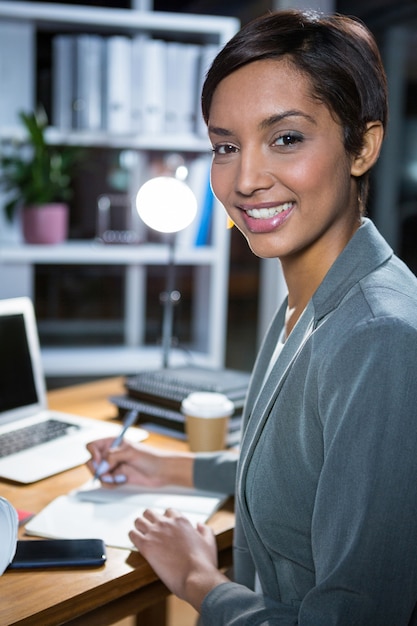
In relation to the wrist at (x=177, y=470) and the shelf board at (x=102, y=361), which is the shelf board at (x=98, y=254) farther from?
the wrist at (x=177, y=470)

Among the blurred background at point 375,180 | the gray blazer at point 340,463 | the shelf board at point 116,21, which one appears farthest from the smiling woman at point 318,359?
the blurred background at point 375,180

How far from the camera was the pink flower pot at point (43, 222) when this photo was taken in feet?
8.55

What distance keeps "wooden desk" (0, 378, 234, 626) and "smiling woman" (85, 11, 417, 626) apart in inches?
1.9

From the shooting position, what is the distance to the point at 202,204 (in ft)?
8.86

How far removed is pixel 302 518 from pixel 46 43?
2.31m

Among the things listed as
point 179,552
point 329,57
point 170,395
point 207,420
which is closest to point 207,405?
point 207,420

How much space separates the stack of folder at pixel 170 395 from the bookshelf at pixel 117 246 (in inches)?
31.8

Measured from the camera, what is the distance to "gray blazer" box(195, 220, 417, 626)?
81 cm

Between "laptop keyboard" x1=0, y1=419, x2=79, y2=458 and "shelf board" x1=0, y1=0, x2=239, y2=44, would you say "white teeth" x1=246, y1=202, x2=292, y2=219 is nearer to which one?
"laptop keyboard" x1=0, y1=419, x2=79, y2=458

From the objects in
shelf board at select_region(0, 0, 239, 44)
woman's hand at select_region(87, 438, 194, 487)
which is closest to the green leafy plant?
shelf board at select_region(0, 0, 239, 44)

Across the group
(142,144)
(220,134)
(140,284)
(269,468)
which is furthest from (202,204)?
(269,468)

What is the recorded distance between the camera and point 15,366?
172cm

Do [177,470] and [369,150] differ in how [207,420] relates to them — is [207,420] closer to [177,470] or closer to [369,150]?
[177,470]

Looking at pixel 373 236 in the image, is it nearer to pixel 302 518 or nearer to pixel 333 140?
pixel 333 140
